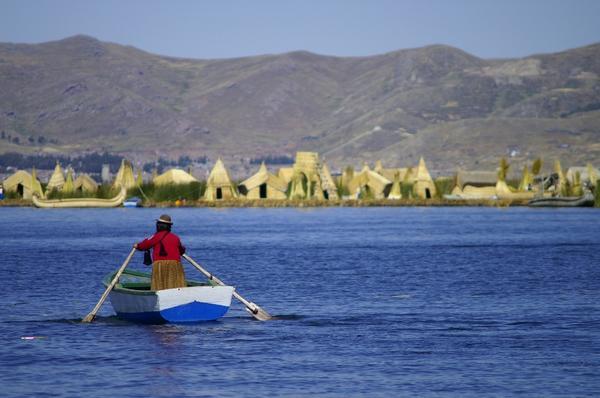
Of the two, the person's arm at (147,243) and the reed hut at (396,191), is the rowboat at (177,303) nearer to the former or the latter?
the person's arm at (147,243)

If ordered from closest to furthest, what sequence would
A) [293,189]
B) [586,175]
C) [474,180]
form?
[293,189]
[586,175]
[474,180]

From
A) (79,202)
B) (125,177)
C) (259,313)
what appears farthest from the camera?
(125,177)

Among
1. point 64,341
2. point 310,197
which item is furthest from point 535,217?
point 64,341

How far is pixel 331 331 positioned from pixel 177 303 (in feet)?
13.9

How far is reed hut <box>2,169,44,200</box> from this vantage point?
172125 mm

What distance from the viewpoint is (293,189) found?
167 meters

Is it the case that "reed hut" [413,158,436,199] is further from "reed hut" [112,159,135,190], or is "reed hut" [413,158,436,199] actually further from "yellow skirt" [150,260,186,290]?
"yellow skirt" [150,260,186,290]

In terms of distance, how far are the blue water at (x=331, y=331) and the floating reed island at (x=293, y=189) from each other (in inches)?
3532

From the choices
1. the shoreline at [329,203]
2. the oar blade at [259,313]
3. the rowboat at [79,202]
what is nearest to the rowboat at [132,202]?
the rowboat at [79,202]

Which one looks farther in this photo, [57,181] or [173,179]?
[57,181]

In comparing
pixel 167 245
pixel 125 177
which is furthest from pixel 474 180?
pixel 167 245

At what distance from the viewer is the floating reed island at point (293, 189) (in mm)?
162625

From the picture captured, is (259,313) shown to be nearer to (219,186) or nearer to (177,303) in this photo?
(177,303)

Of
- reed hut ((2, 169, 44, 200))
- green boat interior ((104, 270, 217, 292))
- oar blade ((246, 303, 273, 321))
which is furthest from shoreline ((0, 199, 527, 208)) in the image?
oar blade ((246, 303, 273, 321))
